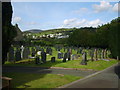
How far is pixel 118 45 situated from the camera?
4617mm

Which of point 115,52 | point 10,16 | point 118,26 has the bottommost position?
point 115,52

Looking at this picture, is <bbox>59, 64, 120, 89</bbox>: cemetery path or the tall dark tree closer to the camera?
<bbox>59, 64, 120, 89</bbox>: cemetery path

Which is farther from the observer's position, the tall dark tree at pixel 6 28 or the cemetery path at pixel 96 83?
A: the tall dark tree at pixel 6 28

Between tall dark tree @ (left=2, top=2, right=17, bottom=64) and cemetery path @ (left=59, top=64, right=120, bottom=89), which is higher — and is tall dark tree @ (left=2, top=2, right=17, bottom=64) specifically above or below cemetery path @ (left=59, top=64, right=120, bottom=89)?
above

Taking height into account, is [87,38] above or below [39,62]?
above

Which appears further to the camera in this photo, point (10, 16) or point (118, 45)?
point (10, 16)

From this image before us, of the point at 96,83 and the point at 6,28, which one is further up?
the point at 6,28

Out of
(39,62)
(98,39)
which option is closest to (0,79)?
(39,62)

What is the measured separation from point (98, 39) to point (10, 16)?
107ft

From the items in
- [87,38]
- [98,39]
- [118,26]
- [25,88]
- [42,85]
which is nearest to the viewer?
[118,26]

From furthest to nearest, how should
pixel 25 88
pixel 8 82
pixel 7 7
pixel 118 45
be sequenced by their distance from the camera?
pixel 7 7 → pixel 25 88 → pixel 8 82 → pixel 118 45

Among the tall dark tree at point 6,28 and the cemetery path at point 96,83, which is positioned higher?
the tall dark tree at point 6,28

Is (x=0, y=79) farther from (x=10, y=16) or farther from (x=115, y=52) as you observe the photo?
(x=10, y=16)

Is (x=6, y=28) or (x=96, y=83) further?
(x=6, y=28)
